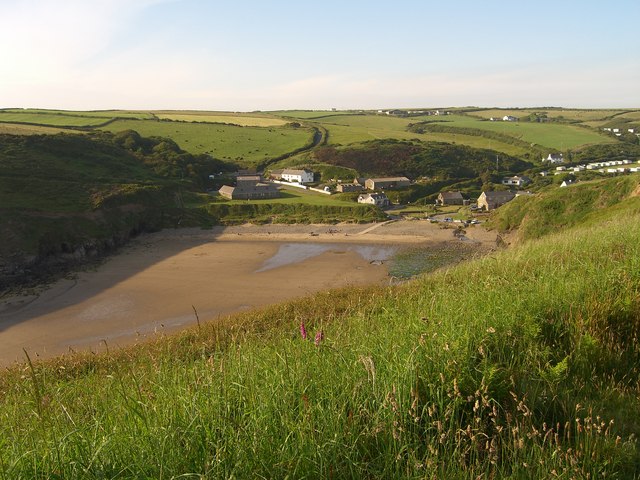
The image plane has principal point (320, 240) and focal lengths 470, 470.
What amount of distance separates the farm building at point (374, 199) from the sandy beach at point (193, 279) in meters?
13.0

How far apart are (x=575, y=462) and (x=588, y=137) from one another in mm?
145783

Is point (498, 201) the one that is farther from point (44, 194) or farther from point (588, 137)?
point (588, 137)

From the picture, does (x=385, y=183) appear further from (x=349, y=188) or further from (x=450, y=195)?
(x=450, y=195)

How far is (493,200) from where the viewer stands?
63469mm

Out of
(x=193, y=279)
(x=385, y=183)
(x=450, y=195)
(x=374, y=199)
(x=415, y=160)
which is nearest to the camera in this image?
(x=193, y=279)

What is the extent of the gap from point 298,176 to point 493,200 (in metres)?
34.3

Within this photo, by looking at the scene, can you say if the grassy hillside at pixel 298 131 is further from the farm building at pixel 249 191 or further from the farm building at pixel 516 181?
the farm building at pixel 516 181

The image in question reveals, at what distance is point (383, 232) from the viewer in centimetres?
4916

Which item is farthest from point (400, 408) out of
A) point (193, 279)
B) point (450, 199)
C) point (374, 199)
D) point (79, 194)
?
Result: point (450, 199)

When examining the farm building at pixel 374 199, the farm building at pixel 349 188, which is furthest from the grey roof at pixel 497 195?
the farm building at pixel 349 188

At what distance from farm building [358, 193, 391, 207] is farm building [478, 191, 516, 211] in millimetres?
13090

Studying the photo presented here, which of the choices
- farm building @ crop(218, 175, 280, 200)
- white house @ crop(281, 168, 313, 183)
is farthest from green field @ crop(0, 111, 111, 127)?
farm building @ crop(218, 175, 280, 200)

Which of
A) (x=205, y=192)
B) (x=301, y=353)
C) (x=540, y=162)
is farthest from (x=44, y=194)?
(x=540, y=162)

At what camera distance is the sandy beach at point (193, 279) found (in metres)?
24.0
